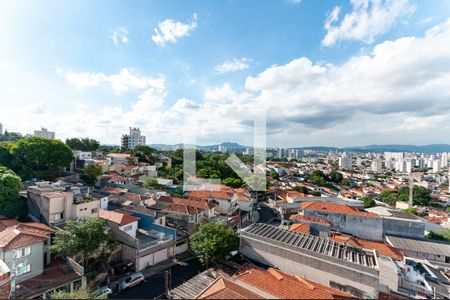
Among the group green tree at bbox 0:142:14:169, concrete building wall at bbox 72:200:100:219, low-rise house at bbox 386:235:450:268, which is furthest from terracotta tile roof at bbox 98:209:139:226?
low-rise house at bbox 386:235:450:268

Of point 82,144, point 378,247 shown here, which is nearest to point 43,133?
point 82,144

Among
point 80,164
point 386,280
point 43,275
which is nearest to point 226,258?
point 386,280

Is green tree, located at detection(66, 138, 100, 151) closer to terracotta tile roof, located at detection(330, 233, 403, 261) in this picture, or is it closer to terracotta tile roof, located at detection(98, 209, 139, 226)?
terracotta tile roof, located at detection(98, 209, 139, 226)

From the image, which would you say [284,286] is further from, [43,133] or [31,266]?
[43,133]

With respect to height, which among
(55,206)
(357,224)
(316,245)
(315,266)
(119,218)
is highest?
(55,206)

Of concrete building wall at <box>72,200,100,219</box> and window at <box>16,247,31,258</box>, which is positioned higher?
concrete building wall at <box>72,200,100,219</box>

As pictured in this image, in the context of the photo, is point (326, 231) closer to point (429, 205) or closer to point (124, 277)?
point (124, 277)
